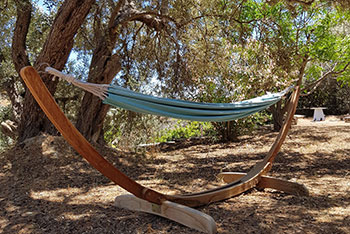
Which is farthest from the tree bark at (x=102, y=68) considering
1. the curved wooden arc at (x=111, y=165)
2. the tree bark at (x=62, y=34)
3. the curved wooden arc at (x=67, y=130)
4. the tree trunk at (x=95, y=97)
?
the curved wooden arc at (x=67, y=130)

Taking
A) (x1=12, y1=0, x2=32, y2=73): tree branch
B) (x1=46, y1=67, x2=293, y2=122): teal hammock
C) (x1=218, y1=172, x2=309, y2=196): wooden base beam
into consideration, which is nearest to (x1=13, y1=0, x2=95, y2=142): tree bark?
(x1=12, y1=0, x2=32, y2=73): tree branch

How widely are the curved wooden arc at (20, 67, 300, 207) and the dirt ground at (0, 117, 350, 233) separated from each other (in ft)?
0.38

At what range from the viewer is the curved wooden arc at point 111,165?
1742 mm

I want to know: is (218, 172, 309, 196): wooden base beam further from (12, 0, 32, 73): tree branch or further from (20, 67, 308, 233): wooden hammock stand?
(12, 0, 32, 73): tree branch

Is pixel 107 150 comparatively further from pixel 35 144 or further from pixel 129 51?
pixel 129 51

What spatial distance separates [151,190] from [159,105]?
0.64 m

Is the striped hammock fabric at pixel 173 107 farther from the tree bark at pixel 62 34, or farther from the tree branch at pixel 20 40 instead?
the tree branch at pixel 20 40

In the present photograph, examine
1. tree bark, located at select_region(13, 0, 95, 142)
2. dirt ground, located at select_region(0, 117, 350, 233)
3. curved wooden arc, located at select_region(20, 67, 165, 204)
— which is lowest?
dirt ground, located at select_region(0, 117, 350, 233)

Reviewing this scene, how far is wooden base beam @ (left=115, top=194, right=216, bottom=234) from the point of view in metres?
2.00

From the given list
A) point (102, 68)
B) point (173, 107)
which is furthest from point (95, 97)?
point (173, 107)

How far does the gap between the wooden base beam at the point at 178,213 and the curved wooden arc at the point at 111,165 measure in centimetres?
7

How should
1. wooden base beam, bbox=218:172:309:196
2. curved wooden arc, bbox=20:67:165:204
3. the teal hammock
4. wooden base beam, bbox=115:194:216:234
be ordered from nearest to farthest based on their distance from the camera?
curved wooden arc, bbox=20:67:165:204 < the teal hammock < wooden base beam, bbox=115:194:216:234 < wooden base beam, bbox=218:172:309:196

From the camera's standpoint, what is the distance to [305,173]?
11.9 feet

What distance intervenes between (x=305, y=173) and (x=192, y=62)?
2522 mm
